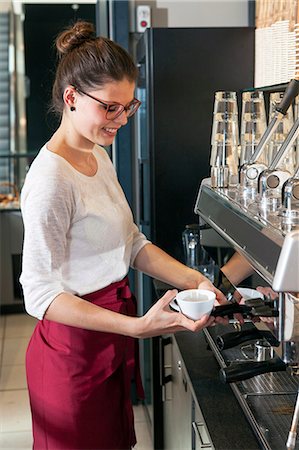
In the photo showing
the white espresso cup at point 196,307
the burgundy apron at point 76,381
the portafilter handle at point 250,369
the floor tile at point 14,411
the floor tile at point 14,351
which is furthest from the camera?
the floor tile at point 14,351

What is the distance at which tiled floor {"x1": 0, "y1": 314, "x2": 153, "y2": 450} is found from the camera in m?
3.19

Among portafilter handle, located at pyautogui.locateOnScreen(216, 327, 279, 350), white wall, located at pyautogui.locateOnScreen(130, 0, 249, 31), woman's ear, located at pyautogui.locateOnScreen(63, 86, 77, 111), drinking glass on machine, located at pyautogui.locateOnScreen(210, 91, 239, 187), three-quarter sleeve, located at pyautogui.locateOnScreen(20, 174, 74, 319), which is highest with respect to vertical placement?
white wall, located at pyautogui.locateOnScreen(130, 0, 249, 31)

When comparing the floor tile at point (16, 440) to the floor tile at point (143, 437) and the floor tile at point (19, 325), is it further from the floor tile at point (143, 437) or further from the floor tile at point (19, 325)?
Result: the floor tile at point (19, 325)

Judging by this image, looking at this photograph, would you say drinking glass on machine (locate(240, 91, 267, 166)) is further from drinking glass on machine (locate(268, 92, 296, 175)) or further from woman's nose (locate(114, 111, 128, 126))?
woman's nose (locate(114, 111, 128, 126))

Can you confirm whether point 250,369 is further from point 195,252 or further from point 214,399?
point 195,252

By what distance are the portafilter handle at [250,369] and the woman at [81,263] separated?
25 cm

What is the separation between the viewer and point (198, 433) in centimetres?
176

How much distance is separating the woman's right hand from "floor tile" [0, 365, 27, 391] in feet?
7.84

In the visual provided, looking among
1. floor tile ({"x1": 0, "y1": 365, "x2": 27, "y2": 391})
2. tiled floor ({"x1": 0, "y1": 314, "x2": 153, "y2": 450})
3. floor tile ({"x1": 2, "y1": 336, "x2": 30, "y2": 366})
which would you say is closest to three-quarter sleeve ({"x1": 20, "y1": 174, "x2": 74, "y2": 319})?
tiled floor ({"x1": 0, "y1": 314, "x2": 153, "y2": 450})

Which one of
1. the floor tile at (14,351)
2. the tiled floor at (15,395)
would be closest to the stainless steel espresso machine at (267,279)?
the tiled floor at (15,395)

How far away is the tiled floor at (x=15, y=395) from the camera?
3191 mm

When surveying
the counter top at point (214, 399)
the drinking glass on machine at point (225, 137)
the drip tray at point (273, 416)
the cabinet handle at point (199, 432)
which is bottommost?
the cabinet handle at point (199, 432)

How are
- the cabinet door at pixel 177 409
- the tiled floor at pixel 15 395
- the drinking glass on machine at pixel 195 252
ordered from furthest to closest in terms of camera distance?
the tiled floor at pixel 15 395 < the drinking glass on machine at pixel 195 252 < the cabinet door at pixel 177 409

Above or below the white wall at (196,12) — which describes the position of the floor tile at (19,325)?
below
